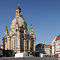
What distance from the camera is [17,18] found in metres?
123

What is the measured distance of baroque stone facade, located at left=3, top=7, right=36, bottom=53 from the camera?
114500 mm

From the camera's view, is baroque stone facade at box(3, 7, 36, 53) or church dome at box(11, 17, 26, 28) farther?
church dome at box(11, 17, 26, 28)

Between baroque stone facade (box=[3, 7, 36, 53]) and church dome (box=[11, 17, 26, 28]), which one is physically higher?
church dome (box=[11, 17, 26, 28])

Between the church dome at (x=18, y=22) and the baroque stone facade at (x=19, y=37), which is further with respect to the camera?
the church dome at (x=18, y=22)

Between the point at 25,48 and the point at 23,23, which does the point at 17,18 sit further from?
the point at 25,48

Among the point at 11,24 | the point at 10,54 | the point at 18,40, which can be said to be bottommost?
the point at 10,54

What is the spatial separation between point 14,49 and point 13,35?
900 cm

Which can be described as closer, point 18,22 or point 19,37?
point 19,37

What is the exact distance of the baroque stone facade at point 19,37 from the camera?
4508 inches

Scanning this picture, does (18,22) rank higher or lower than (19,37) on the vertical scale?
higher

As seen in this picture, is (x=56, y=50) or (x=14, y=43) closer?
(x=14, y=43)

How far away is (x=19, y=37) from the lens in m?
114

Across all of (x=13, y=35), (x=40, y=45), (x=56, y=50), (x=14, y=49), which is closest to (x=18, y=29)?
(x=13, y=35)

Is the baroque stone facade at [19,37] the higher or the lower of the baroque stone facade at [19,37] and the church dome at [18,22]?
the lower
